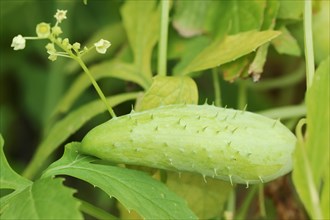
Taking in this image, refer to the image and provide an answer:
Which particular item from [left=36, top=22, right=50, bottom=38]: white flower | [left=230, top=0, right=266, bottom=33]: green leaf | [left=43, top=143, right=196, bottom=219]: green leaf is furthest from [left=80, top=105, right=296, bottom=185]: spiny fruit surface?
[left=230, top=0, right=266, bottom=33]: green leaf

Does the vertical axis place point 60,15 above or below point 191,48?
above

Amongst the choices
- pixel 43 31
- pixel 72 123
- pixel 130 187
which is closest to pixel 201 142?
pixel 130 187

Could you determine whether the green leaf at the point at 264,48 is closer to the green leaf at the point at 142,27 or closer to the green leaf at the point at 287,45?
the green leaf at the point at 287,45

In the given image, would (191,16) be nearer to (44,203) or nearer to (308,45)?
(308,45)

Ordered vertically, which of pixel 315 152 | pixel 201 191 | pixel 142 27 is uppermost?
pixel 142 27

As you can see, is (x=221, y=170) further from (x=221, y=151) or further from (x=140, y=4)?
(x=140, y=4)

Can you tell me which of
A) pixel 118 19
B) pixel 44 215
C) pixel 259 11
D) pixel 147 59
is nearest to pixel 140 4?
pixel 147 59
